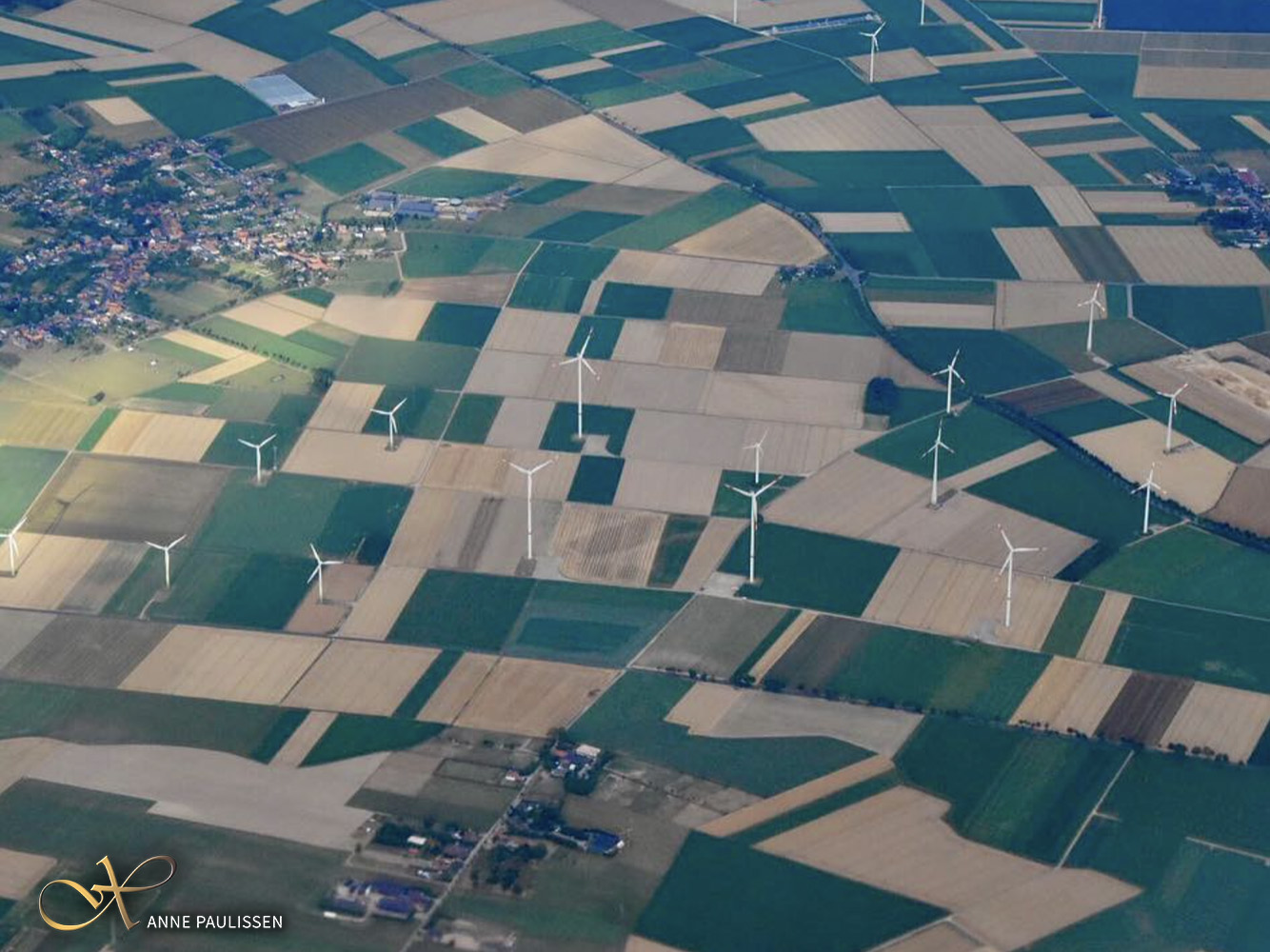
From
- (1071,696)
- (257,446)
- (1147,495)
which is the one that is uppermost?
(1147,495)

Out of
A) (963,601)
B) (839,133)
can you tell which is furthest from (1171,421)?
(839,133)

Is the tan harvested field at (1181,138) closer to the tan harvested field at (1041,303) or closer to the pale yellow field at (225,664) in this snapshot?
the tan harvested field at (1041,303)

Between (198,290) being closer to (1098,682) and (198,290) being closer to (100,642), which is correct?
(100,642)

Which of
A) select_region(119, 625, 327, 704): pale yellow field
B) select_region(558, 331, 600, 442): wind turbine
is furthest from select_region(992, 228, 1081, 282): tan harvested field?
select_region(119, 625, 327, 704): pale yellow field

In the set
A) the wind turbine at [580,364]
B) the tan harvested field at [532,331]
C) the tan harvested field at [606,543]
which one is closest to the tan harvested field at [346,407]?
the tan harvested field at [532,331]

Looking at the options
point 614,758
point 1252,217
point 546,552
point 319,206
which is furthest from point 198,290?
point 1252,217

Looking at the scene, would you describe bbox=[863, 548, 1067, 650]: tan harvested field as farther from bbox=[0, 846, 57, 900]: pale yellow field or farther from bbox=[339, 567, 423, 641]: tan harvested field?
bbox=[0, 846, 57, 900]: pale yellow field

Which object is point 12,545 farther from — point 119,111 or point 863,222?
point 119,111
